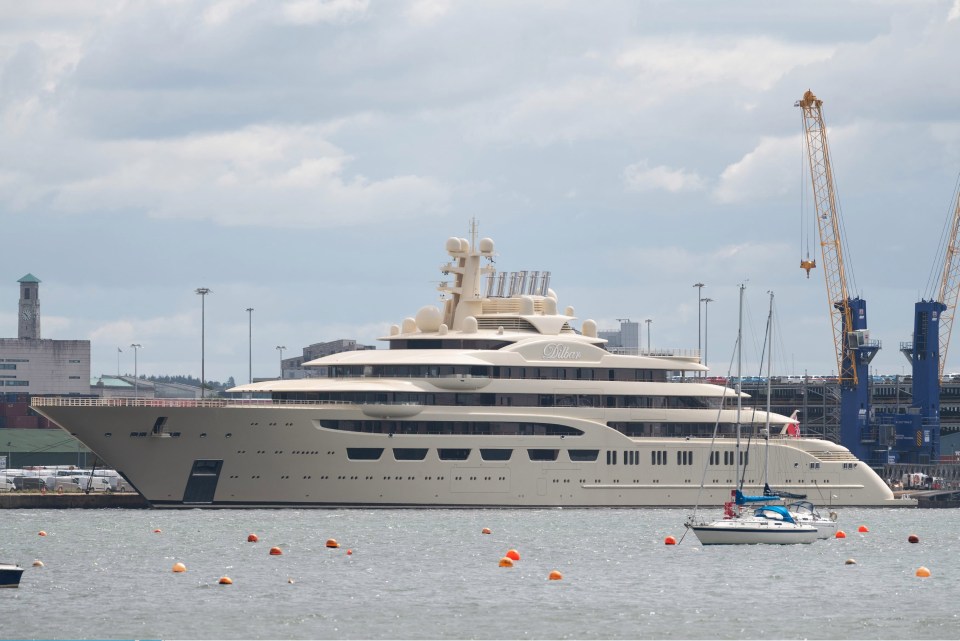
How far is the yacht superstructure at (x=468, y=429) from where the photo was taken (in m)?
76.0

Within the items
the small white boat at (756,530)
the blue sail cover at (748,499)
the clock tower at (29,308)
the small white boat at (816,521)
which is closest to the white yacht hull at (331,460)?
the blue sail cover at (748,499)

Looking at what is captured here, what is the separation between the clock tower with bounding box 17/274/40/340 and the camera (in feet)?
573

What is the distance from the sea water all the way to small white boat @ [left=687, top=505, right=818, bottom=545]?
0.57 metres

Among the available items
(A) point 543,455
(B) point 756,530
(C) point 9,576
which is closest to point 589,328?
(A) point 543,455

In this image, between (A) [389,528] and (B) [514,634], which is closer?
(B) [514,634]

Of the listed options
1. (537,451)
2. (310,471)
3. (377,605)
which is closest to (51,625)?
(377,605)

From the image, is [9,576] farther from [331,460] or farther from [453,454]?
[453,454]

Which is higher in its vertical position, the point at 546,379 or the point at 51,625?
the point at 546,379

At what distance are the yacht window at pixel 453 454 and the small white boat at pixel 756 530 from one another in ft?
51.9

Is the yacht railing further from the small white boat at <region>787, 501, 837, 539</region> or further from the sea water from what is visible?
the small white boat at <region>787, 501, 837, 539</region>

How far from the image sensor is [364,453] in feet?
253

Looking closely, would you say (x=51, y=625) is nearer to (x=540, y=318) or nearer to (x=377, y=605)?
(x=377, y=605)

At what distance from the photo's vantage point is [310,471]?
3009 inches

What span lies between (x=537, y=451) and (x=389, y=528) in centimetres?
1156
